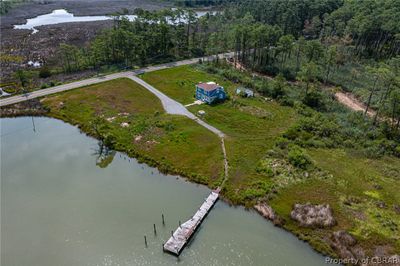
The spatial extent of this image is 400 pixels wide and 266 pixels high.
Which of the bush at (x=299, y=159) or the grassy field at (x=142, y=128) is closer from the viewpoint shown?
the bush at (x=299, y=159)

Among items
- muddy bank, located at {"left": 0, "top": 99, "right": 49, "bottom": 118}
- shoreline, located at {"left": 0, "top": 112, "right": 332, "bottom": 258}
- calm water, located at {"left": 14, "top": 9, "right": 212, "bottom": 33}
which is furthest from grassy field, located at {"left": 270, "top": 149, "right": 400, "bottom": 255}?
calm water, located at {"left": 14, "top": 9, "right": 212, "bottom": 33}

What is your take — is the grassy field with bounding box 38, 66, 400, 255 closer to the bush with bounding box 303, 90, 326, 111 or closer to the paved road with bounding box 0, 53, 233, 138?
the paved road with bounding box 0, 53, 233, 138

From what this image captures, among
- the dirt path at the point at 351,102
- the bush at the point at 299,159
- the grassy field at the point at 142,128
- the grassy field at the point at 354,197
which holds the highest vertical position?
the dirt path at the point at 351,102

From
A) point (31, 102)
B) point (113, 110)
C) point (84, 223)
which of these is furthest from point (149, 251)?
point (31, 102)

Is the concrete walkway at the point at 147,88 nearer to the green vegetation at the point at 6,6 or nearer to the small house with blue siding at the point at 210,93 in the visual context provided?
the small house with blue siding at the point at 210,93

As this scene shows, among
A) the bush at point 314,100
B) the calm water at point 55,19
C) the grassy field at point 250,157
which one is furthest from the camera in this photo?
the calm water at point 55,19

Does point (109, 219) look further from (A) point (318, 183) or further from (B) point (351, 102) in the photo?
(B) point (351, 102)

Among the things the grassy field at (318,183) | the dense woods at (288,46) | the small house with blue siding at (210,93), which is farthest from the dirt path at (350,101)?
the small house with blue siding at (210,93)

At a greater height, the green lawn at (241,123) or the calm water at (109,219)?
the green lawn at (241,123)
